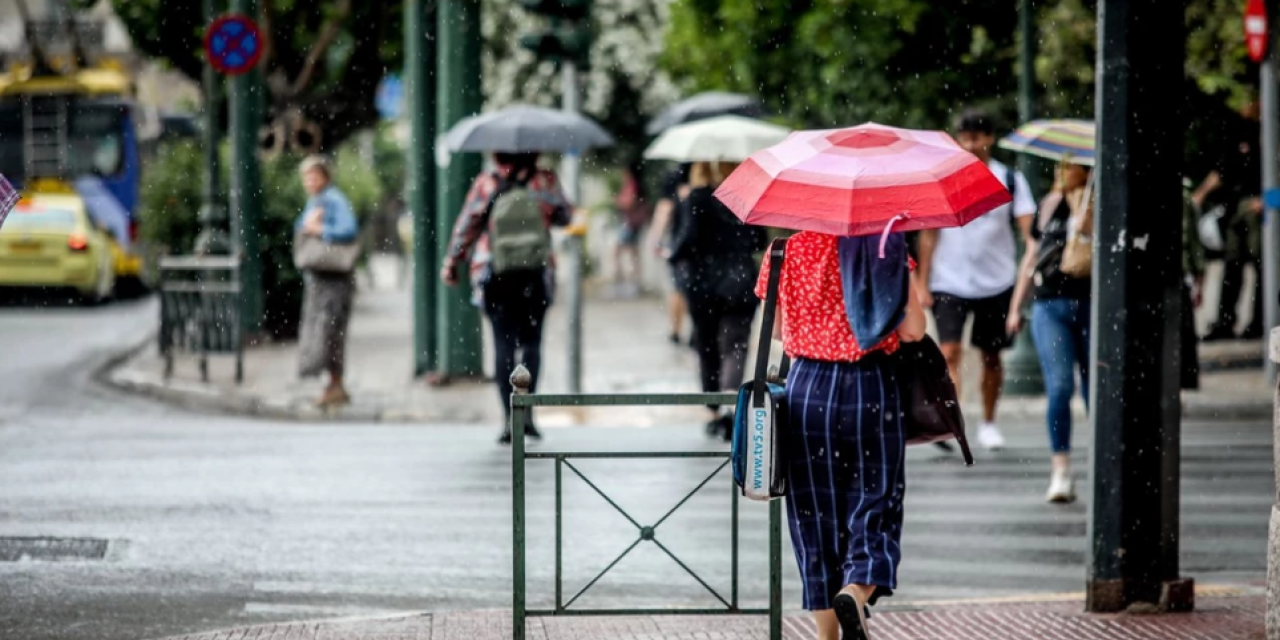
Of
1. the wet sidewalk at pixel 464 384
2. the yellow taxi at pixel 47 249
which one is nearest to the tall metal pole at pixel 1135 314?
the wet sidewalk at pixel 464 384

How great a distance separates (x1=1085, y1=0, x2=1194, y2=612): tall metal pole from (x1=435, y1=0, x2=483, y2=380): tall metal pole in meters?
8.90

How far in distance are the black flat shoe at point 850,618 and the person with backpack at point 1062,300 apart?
401cm

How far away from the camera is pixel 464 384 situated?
15469 mm

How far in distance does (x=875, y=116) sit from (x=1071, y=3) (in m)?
3.22

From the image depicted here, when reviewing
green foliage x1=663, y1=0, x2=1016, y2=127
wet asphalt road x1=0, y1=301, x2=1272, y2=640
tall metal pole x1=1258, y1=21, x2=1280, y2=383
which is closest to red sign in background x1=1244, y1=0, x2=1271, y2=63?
tall metal pole x1=1258, y1=21, x2=1280, y2=383

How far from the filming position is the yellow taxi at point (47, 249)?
28031 millimetres

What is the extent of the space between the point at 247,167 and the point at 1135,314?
1283 centimetres

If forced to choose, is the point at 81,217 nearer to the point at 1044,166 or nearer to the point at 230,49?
the point at 230,49

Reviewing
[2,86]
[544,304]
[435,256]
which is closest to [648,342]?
[435,256]

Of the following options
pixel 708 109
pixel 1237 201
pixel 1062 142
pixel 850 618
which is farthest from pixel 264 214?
pixel 850 618

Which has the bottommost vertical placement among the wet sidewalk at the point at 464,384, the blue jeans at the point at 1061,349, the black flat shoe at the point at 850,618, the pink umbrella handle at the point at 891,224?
the wet sidewalk at the point at 464,384

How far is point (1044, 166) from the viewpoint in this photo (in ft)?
61.3

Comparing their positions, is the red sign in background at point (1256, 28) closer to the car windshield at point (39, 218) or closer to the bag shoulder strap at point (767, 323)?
the bag shoulder strap at point (767, 323)

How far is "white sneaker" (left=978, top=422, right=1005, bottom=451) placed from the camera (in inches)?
450
